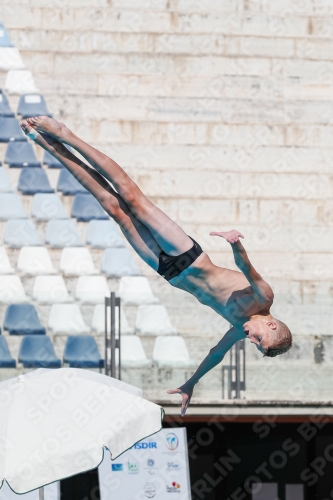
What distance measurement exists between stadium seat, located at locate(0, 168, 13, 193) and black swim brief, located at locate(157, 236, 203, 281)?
19.4ft

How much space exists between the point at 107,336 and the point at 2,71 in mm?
5046

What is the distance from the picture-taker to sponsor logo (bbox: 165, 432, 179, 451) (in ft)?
30.4

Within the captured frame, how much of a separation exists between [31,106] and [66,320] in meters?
4.27

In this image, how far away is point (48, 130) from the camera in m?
5.87

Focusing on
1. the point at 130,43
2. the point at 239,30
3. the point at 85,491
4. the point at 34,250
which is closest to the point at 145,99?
the point at 130,43

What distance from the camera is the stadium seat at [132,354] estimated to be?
886cm

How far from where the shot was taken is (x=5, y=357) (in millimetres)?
8781

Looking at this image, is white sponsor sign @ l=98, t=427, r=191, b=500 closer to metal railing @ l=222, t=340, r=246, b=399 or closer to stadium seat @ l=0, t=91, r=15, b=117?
metal railing @ l=222, t=340, r=246, b=399

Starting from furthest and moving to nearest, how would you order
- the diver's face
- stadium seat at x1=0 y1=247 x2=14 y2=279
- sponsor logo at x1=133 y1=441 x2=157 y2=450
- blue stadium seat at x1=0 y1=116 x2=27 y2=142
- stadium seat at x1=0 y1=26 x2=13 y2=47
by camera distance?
stadium seat at x1=0 y1=26 x2=13 y2=47 → blue stadium seat at x1=0 y1=116 x2=27 y2=142 → stadium seat at x1=0 y1=247 x2=14 y2=279 → sponsor logo at x1=133 y1=441 x2=157 y2=450 → the diver's face

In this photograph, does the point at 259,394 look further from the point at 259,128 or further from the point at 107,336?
the point at 259,128

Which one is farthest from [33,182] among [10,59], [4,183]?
[10,59]

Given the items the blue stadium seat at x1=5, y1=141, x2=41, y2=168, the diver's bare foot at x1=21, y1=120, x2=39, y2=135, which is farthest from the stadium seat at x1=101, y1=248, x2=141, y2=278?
the diver's bare foot at x1=21, y1=120, x2=39, y2=135

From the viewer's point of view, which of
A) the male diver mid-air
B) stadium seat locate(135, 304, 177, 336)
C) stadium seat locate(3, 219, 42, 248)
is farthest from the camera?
stadium seat locate(3, 219, 42, 248)

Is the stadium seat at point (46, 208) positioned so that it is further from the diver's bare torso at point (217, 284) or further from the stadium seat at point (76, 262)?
the diver's bare torso at point (217, 284)
